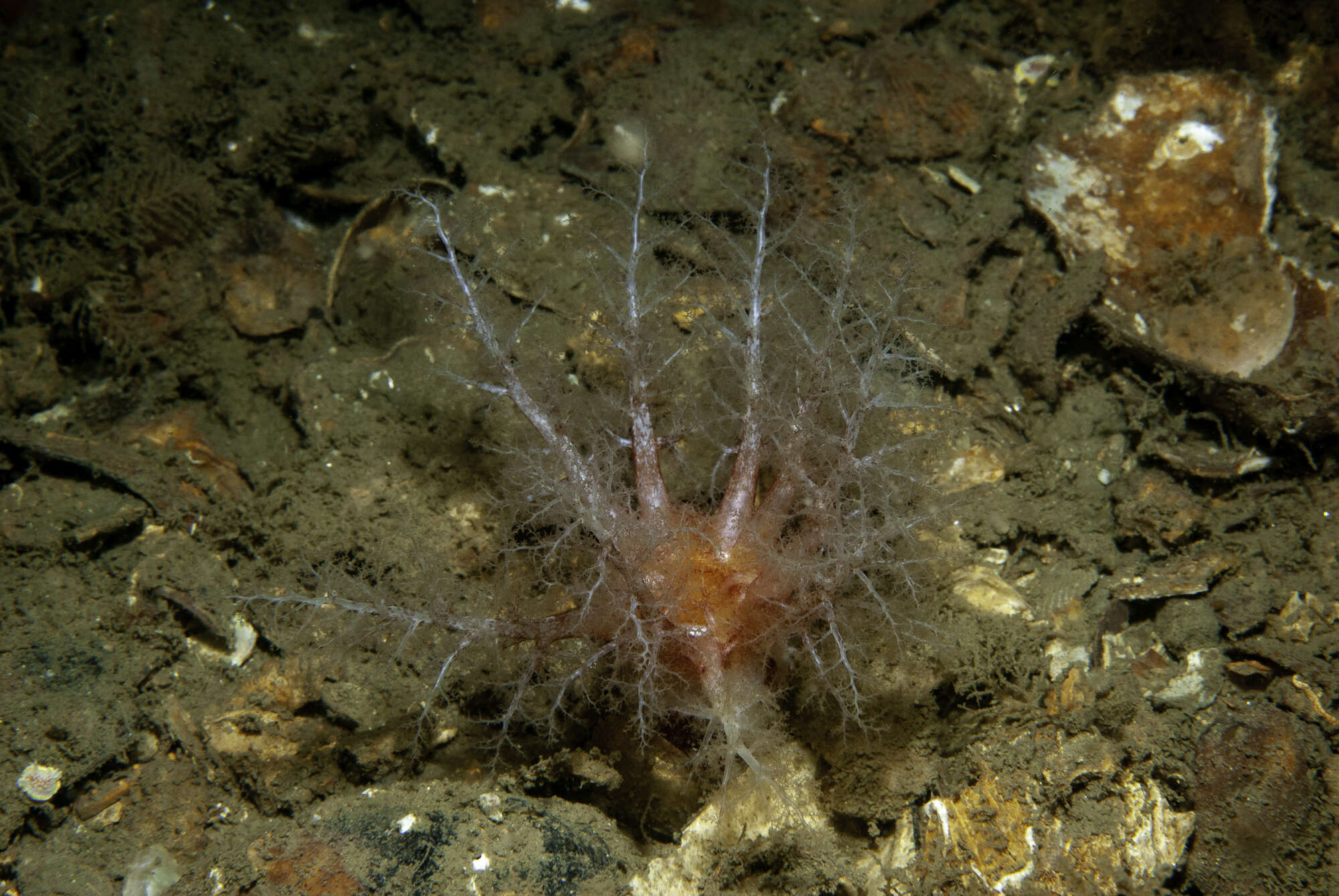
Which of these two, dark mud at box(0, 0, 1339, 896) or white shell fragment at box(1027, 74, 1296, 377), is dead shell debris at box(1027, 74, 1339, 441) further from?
dark mud at box(0, 0, 1339, 896)

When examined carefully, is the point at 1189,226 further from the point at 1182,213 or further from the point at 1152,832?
the point at 1152,832

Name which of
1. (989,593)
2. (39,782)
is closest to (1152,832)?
(989,593)

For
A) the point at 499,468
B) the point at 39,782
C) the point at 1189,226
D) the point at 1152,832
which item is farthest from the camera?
the point at 1189,226

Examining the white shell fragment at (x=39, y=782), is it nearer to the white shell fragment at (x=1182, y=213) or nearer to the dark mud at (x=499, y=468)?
the dark mud at (x=499, y=468)

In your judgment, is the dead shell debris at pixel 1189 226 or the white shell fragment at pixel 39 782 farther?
the dead shell debris at pixel 1189 226

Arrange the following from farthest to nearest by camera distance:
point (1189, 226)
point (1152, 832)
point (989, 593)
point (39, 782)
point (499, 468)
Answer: point (1189, 226)
point (499, 468)
point (989, 593)
point (39, 782)
point (1152, 832)

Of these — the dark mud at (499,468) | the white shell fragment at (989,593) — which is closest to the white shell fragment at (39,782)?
the dark mud at (499,468)
